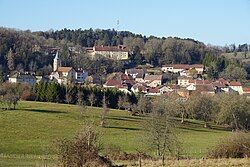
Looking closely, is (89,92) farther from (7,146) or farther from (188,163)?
(188,163)

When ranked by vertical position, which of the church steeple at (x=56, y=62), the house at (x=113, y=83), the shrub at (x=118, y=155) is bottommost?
the house at (x=113, y=83)

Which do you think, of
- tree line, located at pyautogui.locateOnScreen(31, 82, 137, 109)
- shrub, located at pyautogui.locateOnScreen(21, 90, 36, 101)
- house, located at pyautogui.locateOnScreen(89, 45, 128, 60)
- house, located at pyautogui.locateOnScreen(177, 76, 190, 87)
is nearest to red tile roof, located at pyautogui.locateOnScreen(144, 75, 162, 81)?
house, located at pyautogui.locateOnScreen(177, 76, 190, 87)

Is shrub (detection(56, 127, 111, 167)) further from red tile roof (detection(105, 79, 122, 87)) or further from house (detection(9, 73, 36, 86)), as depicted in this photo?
red tile roof (detection(105, 79, 122, 87))

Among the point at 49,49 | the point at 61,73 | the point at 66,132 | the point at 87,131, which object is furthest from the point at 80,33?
the point at 87,131

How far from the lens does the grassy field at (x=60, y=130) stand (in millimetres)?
32469

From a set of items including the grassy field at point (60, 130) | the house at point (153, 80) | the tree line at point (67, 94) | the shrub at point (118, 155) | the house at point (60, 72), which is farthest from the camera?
the house at point (153, 80)

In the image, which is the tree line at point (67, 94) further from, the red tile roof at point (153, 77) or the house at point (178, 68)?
the house at point (178, 68)

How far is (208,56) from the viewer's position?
476ft

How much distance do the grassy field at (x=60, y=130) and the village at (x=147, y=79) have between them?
1468 inches

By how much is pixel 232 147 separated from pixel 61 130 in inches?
845

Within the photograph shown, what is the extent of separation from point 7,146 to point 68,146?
52.5 feet

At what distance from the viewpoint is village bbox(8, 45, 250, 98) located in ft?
322

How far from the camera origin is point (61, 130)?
4081 centimetres

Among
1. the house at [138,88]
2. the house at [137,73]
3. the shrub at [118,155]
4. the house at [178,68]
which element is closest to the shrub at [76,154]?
the shrub at [118,155]
